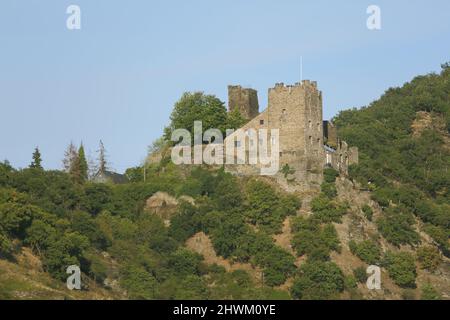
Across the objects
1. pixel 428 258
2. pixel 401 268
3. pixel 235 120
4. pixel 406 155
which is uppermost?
pixel 235 120

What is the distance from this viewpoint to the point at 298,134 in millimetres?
113000

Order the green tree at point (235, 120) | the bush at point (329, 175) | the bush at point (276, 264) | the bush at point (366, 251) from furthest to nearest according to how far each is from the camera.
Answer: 1. the green tree at point (235, 120)
2. the bush at point (329, 175)
3. the bush at point (366, 251)
4. the bush at point (276, 264)

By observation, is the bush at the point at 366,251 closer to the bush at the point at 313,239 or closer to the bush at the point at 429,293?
the bush at the point at 313,239

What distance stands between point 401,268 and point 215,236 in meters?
12.9

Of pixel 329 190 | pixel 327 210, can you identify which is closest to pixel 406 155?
pixel 329 190

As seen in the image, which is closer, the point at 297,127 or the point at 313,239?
the point at 313,239

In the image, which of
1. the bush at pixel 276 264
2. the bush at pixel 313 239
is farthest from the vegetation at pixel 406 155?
the bush at pixel 276 264

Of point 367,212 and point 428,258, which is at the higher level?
point 367,212

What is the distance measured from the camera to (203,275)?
357 ft

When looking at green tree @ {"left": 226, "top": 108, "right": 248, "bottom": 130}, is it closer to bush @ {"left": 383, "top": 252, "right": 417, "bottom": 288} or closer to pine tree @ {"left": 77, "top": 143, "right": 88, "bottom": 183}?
pine tree @ {"left": 77, "top": 143, "right": 88, "bottom": 183}

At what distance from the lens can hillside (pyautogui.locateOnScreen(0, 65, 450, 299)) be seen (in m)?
105

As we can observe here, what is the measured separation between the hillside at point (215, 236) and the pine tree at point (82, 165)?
1.33 ft

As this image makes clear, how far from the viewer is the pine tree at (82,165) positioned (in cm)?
12143

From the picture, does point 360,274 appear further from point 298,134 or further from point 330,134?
point 330,134
